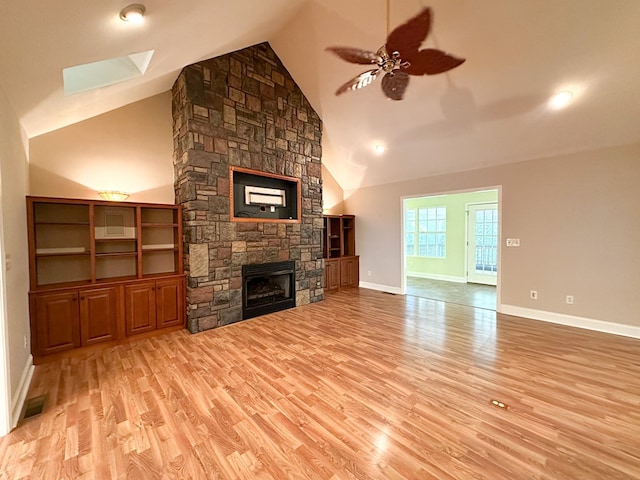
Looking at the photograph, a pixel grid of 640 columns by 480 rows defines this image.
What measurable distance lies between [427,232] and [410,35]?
673cm

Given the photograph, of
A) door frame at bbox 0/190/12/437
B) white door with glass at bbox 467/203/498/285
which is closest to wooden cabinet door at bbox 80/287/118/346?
door frame at bbox 0/190/12/437

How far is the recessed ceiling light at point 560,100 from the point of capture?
3101mm

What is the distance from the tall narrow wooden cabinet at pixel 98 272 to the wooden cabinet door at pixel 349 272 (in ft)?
12.1

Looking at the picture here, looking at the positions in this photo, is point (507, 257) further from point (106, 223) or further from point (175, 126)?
point (106, 223)

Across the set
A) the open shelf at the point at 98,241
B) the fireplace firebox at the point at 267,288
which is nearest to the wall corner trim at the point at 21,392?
the open shelf at the point at 98,241

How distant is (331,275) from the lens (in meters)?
6.13

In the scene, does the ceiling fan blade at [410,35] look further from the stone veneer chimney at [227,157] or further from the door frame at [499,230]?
the door frame at [499,230]

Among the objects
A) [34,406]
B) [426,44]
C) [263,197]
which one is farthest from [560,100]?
[34,406]

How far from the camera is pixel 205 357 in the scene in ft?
9.51

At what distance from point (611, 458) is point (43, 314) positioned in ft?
16.4

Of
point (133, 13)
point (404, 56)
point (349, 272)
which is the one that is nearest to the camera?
point (133, 13)

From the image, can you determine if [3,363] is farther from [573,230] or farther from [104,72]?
[573,230]

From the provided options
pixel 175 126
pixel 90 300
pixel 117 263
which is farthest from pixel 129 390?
pixel 175 126

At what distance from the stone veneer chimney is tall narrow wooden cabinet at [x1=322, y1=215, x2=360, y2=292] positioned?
1.30 metres
